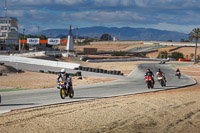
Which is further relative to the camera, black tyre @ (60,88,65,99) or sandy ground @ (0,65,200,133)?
black tyre @ (60,88,65,99)

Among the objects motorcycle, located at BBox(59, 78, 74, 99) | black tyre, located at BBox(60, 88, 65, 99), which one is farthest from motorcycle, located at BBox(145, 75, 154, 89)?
black tyre, located at BBox(60, 88, 65, 99)

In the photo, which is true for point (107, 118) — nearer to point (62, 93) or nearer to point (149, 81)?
point (62, 93)

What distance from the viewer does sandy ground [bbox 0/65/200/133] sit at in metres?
11.1

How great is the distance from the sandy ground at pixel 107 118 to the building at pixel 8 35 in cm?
10162

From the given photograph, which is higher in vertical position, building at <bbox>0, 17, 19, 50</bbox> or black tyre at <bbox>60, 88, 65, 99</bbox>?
building at <bbox>0, 17, 19, 50</bbox>

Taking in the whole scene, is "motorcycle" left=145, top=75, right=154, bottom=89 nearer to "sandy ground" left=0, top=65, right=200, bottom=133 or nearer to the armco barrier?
"sandy ground" left=0, top=65, right=200, bottom=133

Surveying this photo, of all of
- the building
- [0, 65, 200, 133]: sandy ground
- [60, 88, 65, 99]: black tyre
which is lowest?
[0, 65, 200, 133]: sandy ground

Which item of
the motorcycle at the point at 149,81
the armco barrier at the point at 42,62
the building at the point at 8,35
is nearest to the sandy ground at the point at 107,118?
the motorcycle at the point at 149,81

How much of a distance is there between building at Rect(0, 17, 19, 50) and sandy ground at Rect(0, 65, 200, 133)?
10162 centimetres

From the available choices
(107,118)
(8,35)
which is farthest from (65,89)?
(8,35)

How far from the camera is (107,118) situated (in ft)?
41.7

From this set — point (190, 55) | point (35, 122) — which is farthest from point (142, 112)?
point (190, 55)

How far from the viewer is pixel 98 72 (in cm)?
4450

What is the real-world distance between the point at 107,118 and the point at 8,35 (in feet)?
354
